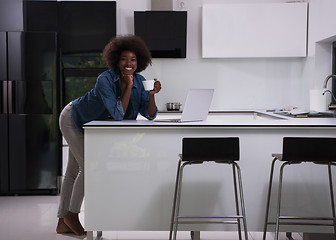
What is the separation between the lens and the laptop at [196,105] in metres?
3.39

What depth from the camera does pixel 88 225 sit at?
3.42 metres

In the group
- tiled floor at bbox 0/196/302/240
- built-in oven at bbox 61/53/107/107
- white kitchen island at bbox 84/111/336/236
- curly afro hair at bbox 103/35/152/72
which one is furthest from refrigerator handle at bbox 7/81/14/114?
white kitchen island at bbox 84/111/336/236

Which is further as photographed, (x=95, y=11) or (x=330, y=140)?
(x=95, y=11)

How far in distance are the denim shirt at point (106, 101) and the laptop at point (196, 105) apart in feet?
1.44

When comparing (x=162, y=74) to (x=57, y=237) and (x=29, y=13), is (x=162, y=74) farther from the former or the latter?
(x=57, y=237)

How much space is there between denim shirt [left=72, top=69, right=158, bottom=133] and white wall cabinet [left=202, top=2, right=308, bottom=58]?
248 cm

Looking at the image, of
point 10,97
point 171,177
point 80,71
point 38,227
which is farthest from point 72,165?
point 80,71

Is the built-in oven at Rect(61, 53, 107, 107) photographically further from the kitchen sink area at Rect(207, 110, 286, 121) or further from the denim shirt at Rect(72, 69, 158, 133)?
the denim shirt at Rect(72, 69, 158, 133)

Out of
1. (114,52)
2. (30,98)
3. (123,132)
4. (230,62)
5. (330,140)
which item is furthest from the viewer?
(230,62)

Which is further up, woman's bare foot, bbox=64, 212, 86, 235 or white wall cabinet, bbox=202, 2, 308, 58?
white wall cabinet, bbox=202, 2, 308, 58

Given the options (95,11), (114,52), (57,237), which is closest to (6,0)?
(95,11)

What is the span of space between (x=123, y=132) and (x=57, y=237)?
46.2 inches

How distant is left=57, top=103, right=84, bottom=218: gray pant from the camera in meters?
3.77

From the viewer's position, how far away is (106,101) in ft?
11.5
